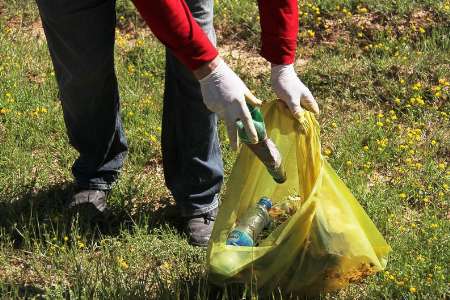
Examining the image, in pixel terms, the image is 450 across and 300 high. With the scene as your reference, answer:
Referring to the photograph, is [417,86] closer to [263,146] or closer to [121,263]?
[263,146]

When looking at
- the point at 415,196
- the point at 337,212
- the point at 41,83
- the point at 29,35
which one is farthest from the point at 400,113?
the point at 29,35

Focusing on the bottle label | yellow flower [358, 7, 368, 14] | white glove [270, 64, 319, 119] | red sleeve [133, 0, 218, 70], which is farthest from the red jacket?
yellow flower [358, 7, 368, 14]

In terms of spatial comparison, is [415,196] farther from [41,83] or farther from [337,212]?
[41,83]

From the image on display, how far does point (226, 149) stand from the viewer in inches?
148

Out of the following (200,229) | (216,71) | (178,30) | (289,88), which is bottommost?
(200,229)

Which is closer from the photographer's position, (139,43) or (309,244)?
(309,244)

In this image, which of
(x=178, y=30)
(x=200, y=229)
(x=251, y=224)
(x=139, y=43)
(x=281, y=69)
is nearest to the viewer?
(x=178, y=30)

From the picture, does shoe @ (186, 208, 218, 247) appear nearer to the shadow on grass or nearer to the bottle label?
the shadow on grass

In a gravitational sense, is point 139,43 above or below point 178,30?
below

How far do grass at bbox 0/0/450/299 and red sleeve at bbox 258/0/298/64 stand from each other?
0.80 meters

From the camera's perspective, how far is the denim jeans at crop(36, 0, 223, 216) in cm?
294

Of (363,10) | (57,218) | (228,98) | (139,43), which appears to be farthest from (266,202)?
(363,10)

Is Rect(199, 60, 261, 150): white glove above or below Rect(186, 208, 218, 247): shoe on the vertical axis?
above

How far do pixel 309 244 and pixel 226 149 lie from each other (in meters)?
1.26
